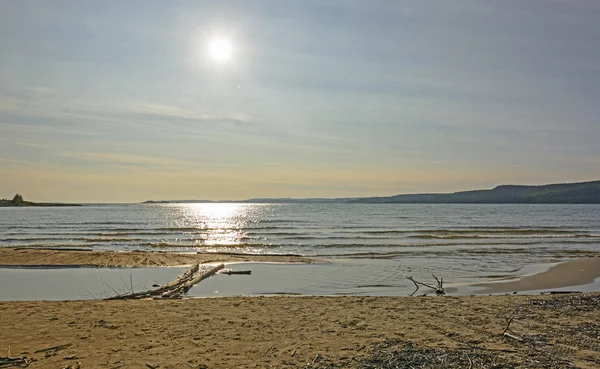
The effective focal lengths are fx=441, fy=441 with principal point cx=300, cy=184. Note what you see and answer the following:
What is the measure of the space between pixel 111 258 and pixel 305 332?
18.5m

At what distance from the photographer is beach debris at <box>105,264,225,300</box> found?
1338 centimetres

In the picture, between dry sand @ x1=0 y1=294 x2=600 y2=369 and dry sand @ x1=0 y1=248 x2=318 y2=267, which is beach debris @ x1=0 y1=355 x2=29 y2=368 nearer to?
dry sand @ x1=0 y1=294 x2=600 y2=369

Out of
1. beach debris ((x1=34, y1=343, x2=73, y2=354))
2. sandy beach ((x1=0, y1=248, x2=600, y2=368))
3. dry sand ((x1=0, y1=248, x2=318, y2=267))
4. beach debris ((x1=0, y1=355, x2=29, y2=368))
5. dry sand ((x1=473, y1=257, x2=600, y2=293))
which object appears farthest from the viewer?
dry sand ((x1=0, y1=248, x2=318, y2=267))

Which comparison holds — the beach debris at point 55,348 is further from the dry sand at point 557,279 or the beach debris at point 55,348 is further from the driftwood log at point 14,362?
the dry sand at point 557,279

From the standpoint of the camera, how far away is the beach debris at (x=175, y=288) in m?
13.4

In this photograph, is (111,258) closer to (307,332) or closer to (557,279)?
(307,332)

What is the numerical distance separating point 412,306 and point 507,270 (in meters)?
11.6

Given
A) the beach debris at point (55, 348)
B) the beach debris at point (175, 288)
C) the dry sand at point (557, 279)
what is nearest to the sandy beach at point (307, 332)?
the beach debris at point (55, 348)

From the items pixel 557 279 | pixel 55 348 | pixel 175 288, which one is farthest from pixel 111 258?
pixel 557 279

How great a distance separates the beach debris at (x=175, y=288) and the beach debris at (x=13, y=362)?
6081mm

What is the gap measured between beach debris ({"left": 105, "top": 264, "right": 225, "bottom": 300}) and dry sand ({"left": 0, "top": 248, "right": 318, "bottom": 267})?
15.5 feet

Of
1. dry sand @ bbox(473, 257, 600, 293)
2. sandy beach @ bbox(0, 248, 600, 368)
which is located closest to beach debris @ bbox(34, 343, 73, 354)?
sandy beach @ bbox(0, 248, 600, 368)

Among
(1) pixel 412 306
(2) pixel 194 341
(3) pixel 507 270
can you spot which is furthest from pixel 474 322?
(3) pixel 507 270

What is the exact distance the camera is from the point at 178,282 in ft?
51.0
